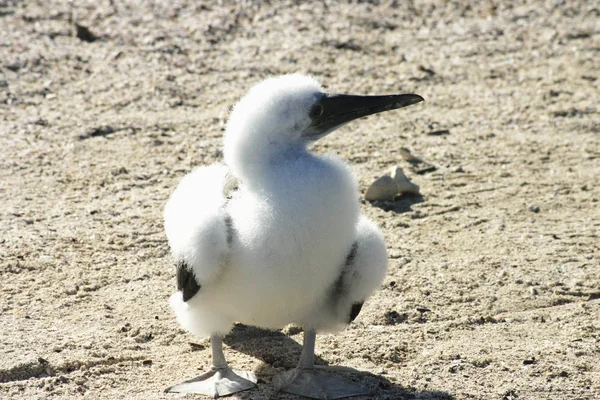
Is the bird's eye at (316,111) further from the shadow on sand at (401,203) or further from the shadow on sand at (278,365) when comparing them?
the shadow on sand at (401,203)

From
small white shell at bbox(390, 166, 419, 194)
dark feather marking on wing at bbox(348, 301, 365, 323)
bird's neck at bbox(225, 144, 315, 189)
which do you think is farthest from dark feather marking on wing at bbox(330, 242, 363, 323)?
small white shell at bbox(390, 166, 419, 194)

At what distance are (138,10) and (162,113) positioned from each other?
7.51ft

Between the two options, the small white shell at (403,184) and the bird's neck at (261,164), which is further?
the small white shell at (403,184)

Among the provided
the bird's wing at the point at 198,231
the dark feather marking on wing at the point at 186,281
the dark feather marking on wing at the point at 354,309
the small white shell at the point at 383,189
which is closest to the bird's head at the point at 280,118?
the bird's wing at the point at 198,231

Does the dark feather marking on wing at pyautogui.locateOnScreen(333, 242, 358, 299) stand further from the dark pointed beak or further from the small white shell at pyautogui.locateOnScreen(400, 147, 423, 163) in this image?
the small white shell at pyautogui.locateOnScreen(400, 147, 423, 163)

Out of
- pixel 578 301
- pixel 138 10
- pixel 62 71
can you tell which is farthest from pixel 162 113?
pixel 578 301

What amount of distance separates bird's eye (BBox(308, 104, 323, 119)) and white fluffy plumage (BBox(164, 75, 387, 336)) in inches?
1.1

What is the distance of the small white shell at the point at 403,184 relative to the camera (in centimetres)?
707

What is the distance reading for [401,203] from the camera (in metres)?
7.09

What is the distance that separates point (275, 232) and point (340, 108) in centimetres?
89

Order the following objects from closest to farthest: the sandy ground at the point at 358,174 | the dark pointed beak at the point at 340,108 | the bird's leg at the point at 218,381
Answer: the bird's leg at the point at 218,381, the dark pointed beak at the point at 340,108, the sandy ground at the point at 358,174

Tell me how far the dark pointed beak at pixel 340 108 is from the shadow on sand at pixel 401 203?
6.68 feet

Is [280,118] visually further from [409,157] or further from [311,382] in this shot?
[409,157]

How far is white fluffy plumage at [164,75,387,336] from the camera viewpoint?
4.46 metres
